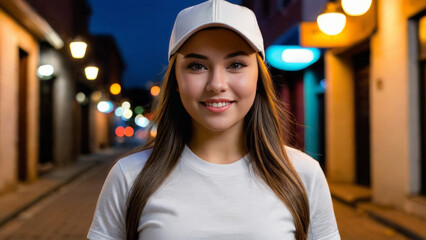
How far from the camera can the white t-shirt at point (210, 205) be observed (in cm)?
173

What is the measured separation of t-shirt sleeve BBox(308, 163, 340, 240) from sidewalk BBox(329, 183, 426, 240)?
5.16 meters

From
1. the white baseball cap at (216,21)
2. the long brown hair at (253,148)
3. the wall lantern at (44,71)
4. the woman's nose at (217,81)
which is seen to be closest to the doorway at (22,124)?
the wall lantern at (44,71)

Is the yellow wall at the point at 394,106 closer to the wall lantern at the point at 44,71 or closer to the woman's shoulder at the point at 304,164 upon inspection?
the woman's shoulder at the point at 304,164

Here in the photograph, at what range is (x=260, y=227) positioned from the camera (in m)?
1.74

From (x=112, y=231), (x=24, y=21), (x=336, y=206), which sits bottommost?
(x=336, y=206)

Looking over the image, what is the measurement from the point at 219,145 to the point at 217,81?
0.32 m

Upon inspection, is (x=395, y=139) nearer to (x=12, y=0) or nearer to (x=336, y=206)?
(x=336, y=206)

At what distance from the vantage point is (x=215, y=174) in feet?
6.03

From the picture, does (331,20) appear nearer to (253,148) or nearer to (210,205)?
(253,148)

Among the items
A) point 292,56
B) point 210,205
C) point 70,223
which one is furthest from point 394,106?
point 210,205

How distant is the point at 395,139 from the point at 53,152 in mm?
13059

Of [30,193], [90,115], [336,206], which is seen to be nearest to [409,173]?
[336,206]

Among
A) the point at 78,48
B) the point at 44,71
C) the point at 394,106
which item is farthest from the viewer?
the point at 44,71

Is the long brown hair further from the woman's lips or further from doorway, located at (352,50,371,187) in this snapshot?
doorway, located at (352,50,371,187)
